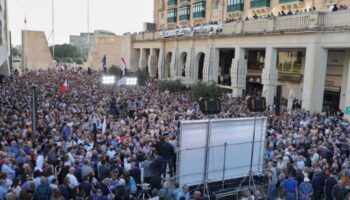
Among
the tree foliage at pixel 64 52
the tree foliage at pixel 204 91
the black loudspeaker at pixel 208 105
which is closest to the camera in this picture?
the black loudspeaker at pixel 208 105

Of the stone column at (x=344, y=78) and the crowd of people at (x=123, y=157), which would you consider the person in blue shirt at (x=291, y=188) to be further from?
the stone column at (x=344, y=78)

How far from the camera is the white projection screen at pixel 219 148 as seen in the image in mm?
10234

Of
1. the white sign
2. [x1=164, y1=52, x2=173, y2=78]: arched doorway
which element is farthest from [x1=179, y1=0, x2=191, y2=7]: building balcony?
[x1=164, y1=52, x2=173, y2=78]: arched doorway

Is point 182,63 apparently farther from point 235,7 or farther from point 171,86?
point 171,86

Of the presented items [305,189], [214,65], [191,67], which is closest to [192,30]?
[191,67]

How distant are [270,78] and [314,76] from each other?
4.24m

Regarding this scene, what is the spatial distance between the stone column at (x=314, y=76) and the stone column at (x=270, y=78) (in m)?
3.39

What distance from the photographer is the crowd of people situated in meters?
9.17

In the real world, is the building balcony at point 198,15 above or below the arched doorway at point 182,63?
above

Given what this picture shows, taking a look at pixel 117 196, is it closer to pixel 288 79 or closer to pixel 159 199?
pixel 159 199

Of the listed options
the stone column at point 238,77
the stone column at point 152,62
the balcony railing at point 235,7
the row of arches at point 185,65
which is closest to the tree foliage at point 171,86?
the stone column at point 238,77

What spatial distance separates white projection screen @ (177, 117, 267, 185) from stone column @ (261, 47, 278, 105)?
17.7m

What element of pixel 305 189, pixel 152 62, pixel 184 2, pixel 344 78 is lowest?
pixel 305 189

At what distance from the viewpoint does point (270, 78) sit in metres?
29.2
